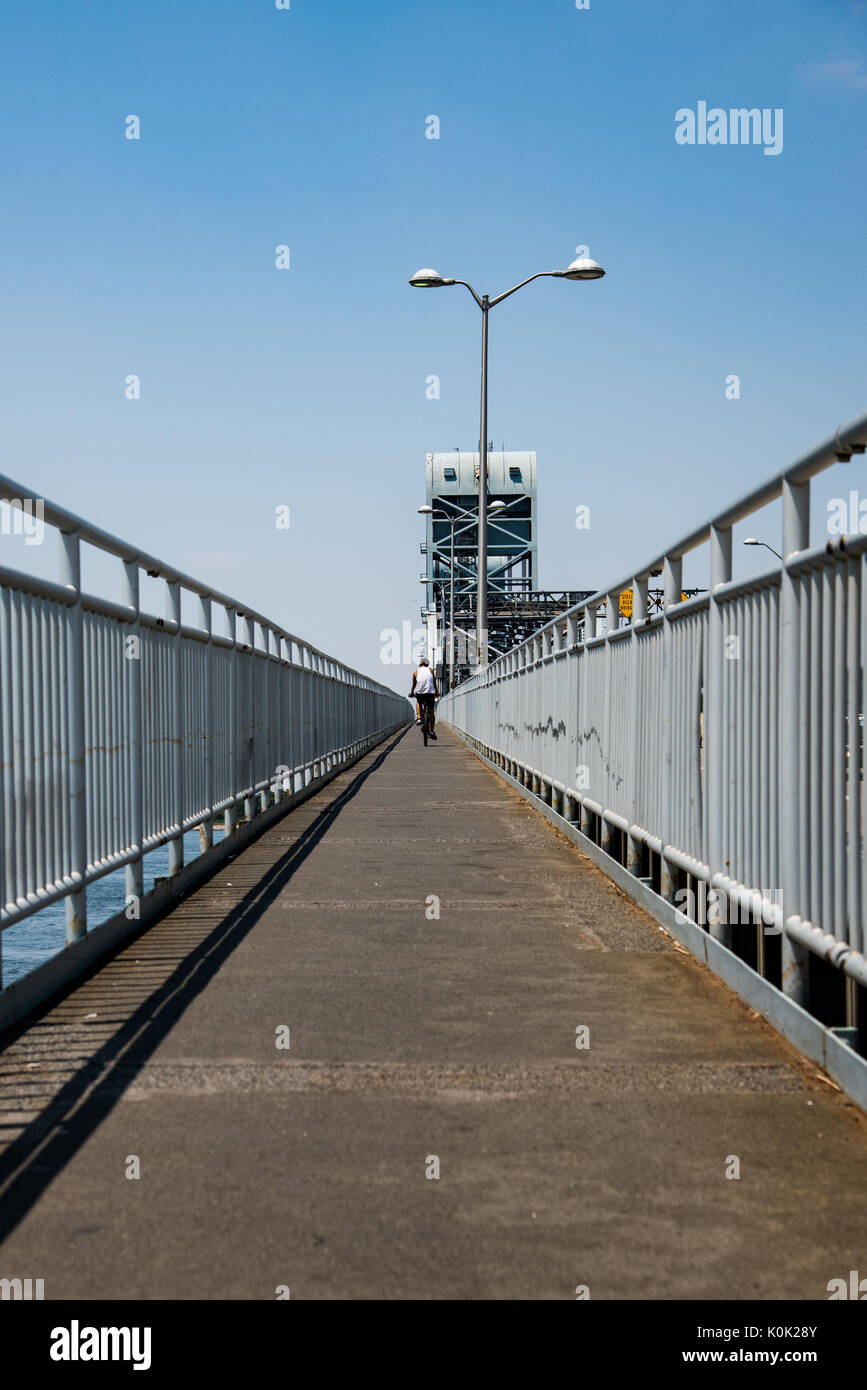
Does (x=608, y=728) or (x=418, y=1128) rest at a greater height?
(x=608, y=728)

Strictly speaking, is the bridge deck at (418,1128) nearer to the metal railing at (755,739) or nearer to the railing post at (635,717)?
the metal railing at (755,739)

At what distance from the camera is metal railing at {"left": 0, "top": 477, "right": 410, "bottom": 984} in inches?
208

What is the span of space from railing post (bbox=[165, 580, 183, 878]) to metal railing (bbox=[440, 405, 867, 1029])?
8.28 feet

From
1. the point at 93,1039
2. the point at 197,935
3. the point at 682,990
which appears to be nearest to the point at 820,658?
the point at 682,990

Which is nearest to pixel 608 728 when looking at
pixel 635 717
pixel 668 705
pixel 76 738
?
pixel 635 717

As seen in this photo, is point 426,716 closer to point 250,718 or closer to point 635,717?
point 250,718

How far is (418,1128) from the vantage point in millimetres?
3916

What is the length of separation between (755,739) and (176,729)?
4134 mm

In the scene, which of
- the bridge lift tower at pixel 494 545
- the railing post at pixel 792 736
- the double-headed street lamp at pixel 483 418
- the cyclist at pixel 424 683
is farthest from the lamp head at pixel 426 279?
the bridge lift tower at pixel 494 545

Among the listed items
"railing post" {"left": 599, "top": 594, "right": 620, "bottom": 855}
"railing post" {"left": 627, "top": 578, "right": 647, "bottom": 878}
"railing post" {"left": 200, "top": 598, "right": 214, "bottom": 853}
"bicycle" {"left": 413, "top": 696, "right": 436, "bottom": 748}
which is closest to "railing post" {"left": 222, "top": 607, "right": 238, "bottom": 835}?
"railing post" {"left": 200, "top": 598, "right": 214, "bottom": 853}

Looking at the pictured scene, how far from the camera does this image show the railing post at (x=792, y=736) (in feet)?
15.6

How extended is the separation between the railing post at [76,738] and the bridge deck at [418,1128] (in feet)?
0.93
